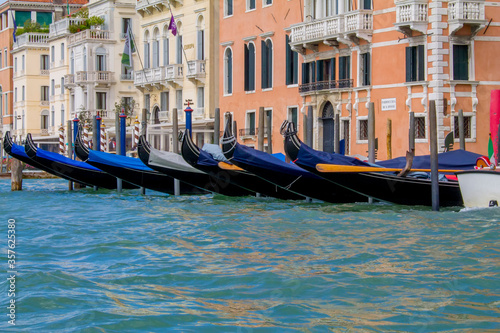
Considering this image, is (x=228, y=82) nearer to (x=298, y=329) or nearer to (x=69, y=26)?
(x=69, y=26)

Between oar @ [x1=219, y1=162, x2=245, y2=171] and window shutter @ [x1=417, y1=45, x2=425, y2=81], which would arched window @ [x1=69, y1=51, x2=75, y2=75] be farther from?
oar @ [x1=219, y1=162, x2=245, y2=171]

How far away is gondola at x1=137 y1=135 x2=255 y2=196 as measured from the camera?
16.3 metres

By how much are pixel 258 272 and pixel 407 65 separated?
1296 cm

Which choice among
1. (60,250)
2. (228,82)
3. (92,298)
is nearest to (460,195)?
(60,250)

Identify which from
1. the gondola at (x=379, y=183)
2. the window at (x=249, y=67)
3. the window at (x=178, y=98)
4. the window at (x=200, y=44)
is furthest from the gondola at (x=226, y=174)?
the window at (x=178, y=98)

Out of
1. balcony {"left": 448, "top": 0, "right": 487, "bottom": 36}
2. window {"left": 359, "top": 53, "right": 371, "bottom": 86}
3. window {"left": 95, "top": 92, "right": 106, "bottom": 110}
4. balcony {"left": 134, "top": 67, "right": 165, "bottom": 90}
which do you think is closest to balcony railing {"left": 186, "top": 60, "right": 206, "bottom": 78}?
balcony {"left": 134, "top": 67, "right": 165, "bottom": 90}

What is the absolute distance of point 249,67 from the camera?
25547 mm

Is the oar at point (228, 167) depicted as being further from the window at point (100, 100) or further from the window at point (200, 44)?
the window at point (100, 100)

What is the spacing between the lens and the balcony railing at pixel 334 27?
20.4 metres

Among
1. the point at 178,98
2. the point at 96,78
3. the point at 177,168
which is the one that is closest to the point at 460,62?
the point at 177,168

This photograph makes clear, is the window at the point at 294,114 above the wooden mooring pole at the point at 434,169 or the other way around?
above

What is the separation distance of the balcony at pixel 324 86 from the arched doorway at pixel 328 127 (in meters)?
0.47

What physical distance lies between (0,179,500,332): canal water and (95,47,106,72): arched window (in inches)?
898

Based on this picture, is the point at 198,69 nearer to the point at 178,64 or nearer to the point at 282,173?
the point at 178,64
